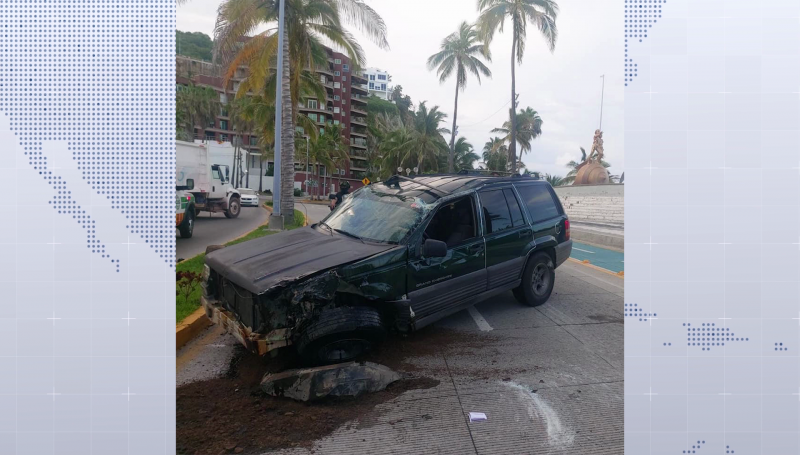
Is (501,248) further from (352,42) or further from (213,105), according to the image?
(213,105)

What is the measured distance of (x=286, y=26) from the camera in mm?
13000

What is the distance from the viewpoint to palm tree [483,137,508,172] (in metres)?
8.19

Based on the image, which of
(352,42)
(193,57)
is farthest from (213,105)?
(193,57)

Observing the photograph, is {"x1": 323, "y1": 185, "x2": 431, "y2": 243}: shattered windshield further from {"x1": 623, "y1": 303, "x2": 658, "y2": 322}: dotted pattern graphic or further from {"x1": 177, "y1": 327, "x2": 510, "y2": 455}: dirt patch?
{"x1": 623, "y1": 303, "x2": 658, "y2": 322}: dotted pattern graphic

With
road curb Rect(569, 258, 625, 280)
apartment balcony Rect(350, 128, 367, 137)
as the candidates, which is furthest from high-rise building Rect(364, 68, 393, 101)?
road curb Rect(569, 258, 625, 280)

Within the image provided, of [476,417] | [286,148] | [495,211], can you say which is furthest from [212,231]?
[476,417]

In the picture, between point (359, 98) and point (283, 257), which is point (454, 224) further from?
point (359, 98)

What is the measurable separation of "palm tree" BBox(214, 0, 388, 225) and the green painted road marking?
642 centimetres

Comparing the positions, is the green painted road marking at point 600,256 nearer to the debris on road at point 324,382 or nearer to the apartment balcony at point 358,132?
the apartment balcony at point 358,132

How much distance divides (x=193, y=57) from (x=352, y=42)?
9851 millimetres

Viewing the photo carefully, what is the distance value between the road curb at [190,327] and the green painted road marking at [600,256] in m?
7.22

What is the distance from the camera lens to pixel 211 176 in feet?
53.6

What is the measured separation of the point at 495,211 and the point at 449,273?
3.84 ft

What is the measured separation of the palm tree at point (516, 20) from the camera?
450cm
